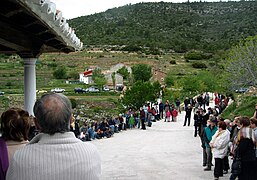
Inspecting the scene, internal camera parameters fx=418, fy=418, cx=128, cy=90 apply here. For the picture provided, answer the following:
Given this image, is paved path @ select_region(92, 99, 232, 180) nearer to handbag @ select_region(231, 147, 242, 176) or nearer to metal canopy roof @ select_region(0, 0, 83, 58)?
handbag @ select_region(231, 147, 242, 176)

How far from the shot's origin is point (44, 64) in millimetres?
112375

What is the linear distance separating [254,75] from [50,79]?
7103cm

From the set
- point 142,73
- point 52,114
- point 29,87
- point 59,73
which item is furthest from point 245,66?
point 59,73

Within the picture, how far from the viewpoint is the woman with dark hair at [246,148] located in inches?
324

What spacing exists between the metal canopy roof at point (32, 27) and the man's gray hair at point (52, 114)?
1.67m

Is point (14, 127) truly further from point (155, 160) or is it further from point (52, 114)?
point (155, 160)

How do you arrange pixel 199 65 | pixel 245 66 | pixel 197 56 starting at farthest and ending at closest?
pixel 197 56 → pixel 199 65 → pixel 245 66

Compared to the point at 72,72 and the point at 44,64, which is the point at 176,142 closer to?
the point at 72,72

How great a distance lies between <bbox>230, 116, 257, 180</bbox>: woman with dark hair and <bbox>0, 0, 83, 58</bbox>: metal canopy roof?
390cm

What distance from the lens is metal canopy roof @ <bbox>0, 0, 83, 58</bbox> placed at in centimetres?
498

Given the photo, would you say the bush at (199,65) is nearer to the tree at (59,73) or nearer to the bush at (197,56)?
the bush at (197,56)

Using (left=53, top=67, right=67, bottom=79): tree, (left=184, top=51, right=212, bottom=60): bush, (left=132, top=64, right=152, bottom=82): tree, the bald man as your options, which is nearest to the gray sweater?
the bald man

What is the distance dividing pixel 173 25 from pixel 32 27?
14049 cm

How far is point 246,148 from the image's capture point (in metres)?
8.25
